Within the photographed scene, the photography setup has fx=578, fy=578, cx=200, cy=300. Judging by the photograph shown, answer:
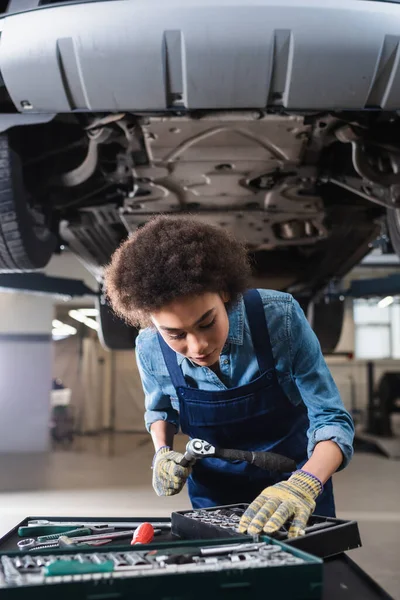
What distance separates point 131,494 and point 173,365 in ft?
9.55

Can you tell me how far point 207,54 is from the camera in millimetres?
1470

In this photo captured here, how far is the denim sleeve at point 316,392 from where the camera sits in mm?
1105

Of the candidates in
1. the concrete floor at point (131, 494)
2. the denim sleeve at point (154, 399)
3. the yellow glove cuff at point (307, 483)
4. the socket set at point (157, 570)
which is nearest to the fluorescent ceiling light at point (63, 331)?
the concrete floor at point (131, 494)

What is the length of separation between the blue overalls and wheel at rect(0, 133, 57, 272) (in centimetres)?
89

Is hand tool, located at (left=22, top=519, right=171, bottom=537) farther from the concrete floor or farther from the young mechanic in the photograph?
the concrete floor

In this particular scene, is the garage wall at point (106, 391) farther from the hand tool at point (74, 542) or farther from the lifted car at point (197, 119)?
the hand tool at point (74, 542)

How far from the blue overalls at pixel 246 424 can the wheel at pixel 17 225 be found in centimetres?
89

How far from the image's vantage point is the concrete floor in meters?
2.67

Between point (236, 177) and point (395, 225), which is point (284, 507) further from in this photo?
point (395, 225)

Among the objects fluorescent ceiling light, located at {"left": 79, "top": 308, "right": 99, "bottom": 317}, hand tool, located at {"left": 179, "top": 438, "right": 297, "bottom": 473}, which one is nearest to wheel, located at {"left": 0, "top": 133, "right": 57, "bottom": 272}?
hand tool, located at {"left": 179, "top": 438, "right": 297, "bottom": 473}

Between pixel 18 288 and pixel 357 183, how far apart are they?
6.93ft

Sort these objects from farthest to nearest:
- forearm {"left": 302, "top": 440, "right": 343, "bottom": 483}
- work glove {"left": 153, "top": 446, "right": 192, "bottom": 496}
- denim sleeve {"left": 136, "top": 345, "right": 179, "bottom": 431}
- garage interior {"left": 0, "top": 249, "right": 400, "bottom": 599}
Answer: garage interior {"left": 0, "top": 249, "right": 400, "bottom": 599}, denim sleeve {"left": 136, "top": 345, "right": 179, "bottom": 431}, work glove {"left": 153, "top": 446, "right": 192, "bottom": 496}, forearm {"left": 302, "top": 440, "right": 343, "bottom": 483}

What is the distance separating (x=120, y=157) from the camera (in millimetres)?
2199

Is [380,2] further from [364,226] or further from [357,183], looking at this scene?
[364,226]
